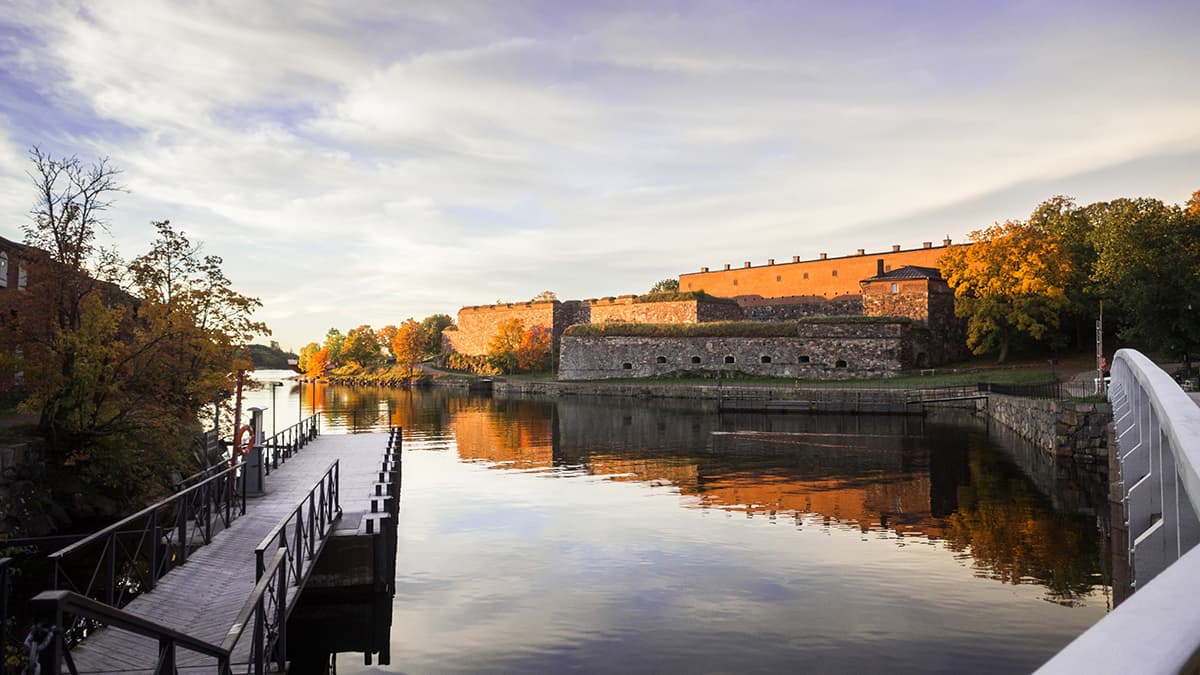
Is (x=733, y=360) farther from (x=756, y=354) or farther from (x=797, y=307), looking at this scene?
(x=797, y=307)

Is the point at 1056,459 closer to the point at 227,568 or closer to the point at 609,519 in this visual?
the point at 609,519

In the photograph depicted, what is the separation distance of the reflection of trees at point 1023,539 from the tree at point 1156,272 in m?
14.2

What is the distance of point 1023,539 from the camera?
14.5 metres

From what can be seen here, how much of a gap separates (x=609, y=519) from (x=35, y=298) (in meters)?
12.1

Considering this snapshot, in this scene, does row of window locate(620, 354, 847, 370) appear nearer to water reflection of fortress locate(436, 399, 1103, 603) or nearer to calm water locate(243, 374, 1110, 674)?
water reflection of fortress locate(436, 399, 1103, 603)

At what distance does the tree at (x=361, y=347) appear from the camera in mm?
92938

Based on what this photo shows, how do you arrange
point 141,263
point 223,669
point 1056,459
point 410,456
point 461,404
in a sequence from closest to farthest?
point 223,669 < point 141,263 < point 1056,459 < point 410,456 < point 461,404

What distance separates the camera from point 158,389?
17469 mm

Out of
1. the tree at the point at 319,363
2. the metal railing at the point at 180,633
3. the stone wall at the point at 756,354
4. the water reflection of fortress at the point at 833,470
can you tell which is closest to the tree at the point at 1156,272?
the water reflection of fortress at the point at 833,470

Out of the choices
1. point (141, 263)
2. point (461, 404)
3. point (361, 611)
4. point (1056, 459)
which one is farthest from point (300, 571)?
point (461, 404)

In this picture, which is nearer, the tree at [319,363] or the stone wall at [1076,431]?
the stone wall at [1076,431]

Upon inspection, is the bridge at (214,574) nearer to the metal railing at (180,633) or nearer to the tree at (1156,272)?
the metal railing at (180,633)

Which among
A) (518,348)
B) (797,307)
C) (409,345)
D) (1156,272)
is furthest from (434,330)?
(1156,272)

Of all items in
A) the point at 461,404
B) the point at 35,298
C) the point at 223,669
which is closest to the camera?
the point at 223,669
